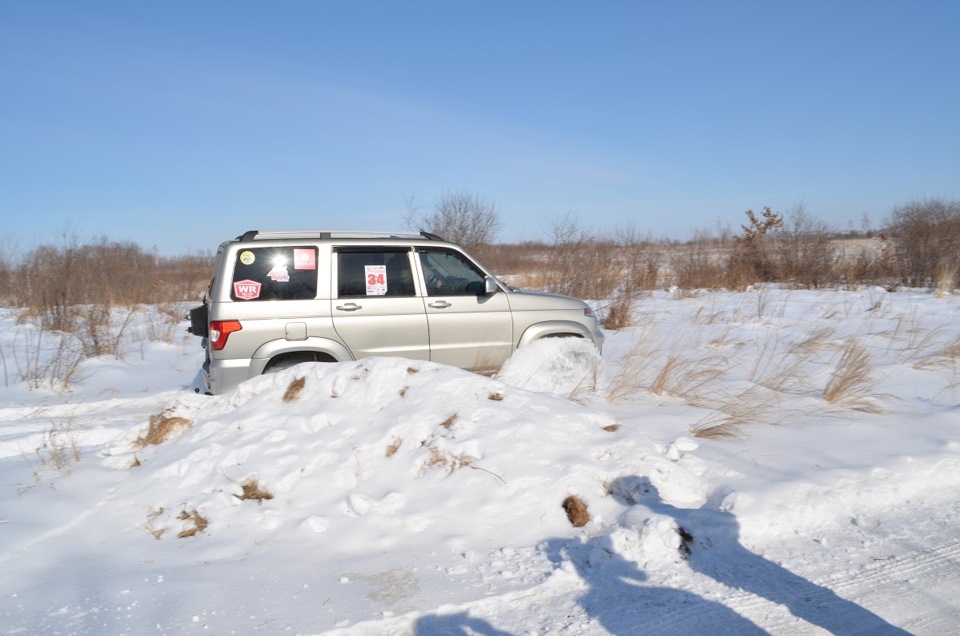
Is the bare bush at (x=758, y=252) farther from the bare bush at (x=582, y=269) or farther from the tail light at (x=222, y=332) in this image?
the tail light at (x=222, y=332)

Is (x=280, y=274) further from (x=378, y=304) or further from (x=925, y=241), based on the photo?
(x=925, y=241)

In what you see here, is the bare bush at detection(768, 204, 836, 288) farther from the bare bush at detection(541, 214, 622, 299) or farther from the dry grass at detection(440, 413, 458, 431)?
the dry grass at detection(440, 413, 458, 431)

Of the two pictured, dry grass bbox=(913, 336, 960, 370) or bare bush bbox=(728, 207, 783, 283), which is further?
bare bush bbox=(728, 207, 783, 283)

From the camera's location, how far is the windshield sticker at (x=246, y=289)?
6039mm

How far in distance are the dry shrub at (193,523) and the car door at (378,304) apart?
2.42m

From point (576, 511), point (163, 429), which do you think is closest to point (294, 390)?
point (163, 429)

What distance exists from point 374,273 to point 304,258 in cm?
71

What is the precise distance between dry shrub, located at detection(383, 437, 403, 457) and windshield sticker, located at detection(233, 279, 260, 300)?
7.57 ft

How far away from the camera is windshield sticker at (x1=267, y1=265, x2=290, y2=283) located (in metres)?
6.18

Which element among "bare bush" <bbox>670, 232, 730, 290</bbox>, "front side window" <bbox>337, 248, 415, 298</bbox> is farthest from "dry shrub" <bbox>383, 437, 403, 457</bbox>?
"bare bush" <bbox>670, 232, 730, 290</bbox>

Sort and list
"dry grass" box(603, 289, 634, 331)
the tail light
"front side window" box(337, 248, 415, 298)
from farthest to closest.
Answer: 1. "dry grass" box(603, 289, 634, 331)
2. "front side window" box(337, 248, 415, 298)
3. the tail light

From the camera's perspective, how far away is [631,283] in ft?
53.5

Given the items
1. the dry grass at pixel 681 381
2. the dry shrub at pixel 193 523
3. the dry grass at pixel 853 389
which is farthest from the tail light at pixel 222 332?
the dry grass at pixel 853 389

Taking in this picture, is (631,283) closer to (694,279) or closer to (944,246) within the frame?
(694,279)
